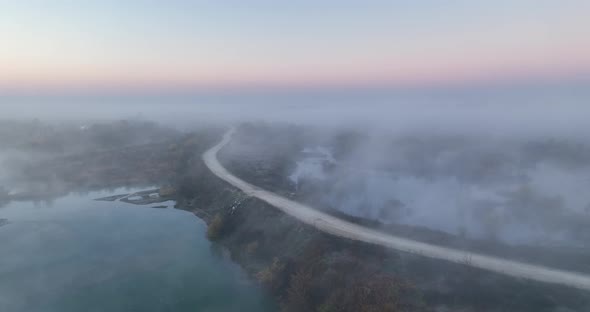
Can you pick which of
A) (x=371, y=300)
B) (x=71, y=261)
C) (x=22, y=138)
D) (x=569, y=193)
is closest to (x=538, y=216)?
(x=569, y=193)

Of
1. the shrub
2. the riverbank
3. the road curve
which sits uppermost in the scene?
the road curve

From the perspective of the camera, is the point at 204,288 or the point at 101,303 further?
the point at 204,288

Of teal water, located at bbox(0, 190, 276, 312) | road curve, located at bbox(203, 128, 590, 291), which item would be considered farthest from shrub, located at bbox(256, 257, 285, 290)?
road curve, located at bbox(203, 128, 590, 291)

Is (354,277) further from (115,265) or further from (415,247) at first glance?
(115,265)

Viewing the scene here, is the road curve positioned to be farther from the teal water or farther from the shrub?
the teal water

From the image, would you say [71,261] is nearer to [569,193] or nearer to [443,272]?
[443,272]
